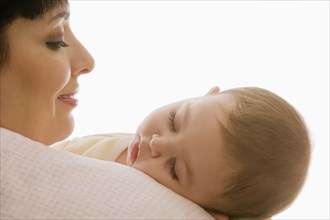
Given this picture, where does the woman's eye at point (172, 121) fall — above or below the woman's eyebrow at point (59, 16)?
below

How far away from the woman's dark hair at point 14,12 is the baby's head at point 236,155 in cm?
35

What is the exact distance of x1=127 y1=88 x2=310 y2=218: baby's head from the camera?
119 cm

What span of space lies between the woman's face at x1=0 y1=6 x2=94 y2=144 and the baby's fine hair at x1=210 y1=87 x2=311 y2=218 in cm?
35

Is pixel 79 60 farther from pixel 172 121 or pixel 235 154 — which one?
pixel 235 154

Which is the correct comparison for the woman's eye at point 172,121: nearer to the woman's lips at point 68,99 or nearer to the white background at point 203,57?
the woman's lips at point 68,99

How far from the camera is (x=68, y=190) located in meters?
1.00

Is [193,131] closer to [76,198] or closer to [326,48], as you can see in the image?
[76,198]

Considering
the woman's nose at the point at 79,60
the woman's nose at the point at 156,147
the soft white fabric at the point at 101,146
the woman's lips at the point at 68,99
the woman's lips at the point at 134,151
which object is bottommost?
the soft white fabric at the point at 101,146

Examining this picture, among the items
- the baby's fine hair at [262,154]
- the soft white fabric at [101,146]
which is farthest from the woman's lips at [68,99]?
the baby's fine hair at [262,154]

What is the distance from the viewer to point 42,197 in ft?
3.20

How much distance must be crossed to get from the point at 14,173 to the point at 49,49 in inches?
11.7

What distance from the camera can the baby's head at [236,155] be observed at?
1.19 m

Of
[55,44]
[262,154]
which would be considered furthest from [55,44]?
[262,154]

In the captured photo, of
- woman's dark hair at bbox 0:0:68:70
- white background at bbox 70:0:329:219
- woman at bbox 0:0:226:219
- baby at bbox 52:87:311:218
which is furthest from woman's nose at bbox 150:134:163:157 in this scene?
white background at bbox 70:0:329:219
